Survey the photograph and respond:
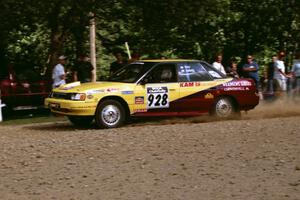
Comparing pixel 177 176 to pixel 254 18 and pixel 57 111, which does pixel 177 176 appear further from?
pixel 254 18

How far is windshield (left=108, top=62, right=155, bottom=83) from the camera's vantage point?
46.9 ft

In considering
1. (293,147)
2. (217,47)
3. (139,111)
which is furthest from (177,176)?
(217,47)

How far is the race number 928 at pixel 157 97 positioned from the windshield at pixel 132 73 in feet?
1.44

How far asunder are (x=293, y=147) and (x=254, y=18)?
17028mm

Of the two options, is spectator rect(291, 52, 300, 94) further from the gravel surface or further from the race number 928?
the race number 928

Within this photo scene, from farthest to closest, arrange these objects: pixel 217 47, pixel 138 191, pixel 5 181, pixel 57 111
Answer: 1. pixel 217 47
2. pixel 57 111
3. pixel 5 181
4. pixel 138 191

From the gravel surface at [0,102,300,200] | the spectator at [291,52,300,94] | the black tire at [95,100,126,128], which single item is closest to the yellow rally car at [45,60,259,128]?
the black tire at [95,100,126,128]

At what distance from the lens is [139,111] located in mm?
14117

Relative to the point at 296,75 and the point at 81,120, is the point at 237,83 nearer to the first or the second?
the point at 81,120

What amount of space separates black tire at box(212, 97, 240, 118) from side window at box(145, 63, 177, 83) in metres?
1.29

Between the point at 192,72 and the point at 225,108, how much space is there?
4.02 feet

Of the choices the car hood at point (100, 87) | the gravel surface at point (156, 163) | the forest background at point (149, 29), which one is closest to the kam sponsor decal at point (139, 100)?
the car hood at point (100, 87)

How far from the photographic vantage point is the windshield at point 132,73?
562 inches

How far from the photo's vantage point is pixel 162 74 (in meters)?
14.5
